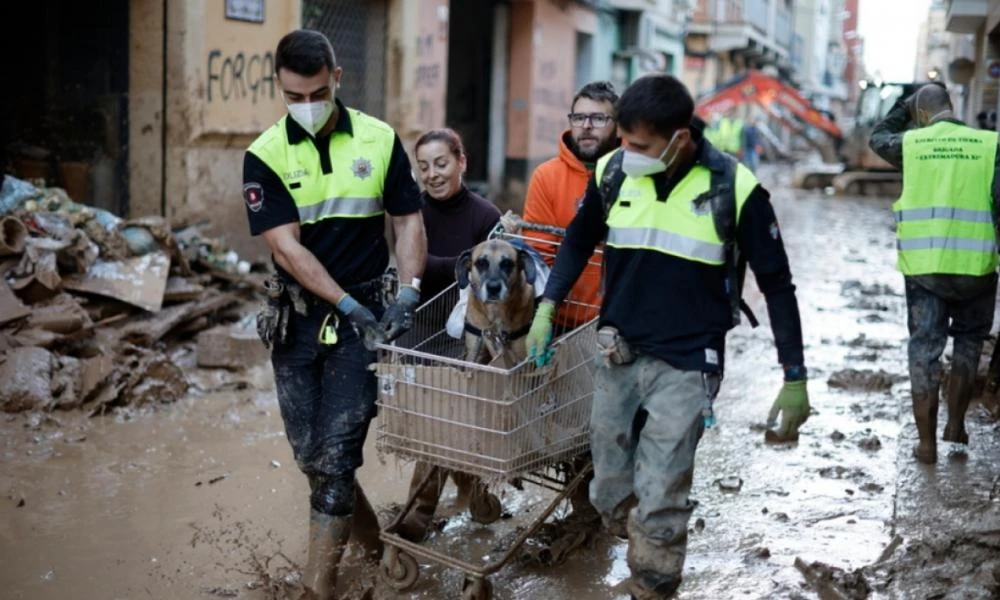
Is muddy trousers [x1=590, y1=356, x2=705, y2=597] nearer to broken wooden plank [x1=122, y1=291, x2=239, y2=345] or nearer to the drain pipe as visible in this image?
broken wooden plank [x1=122, y1=291, x2=239, y2=345]

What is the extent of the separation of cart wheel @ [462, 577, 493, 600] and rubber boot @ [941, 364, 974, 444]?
11.3 feet

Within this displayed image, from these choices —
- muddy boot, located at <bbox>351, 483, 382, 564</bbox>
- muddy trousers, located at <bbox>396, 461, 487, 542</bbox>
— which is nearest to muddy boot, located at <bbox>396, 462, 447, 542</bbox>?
muddy trousers, located at <bbox>396, 461, 487, 542</bbox>

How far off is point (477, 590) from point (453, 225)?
1.74 metres

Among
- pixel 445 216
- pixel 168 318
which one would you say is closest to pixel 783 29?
pixel 168 318

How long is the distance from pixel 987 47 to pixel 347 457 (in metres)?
18.6

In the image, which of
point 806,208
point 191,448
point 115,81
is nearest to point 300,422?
point 191,448

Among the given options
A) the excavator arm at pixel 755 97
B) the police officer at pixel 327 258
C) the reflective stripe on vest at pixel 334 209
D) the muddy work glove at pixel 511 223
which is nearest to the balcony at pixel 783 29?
the excavator arm at pixel 755 97

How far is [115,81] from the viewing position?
10.5 metres

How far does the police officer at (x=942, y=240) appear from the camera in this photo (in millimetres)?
6188

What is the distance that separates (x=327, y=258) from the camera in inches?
170

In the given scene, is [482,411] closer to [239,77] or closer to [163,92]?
[163,92]

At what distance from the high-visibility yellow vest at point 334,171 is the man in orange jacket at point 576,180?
776 millimetres

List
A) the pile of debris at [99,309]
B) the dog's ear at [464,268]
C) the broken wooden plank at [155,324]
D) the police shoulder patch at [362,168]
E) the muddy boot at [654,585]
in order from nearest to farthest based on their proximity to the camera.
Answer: the muddy boot at [654,585] → the police shoulder patch at [362,168] → the dog's ear at [464,268] → the pile of debris at [99,309] → the broken wooden plank at [155,324]

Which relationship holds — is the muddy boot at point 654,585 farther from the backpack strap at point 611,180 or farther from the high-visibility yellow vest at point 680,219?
the backpack strap at point 611,180
